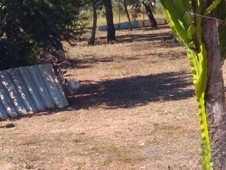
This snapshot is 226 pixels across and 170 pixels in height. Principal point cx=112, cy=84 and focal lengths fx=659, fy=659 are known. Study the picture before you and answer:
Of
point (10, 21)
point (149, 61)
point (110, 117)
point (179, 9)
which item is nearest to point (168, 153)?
point (110, 117)

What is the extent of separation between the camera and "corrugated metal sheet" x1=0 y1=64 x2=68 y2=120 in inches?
426

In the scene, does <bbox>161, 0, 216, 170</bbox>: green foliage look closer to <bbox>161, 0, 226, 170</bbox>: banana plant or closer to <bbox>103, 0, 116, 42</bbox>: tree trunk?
<bbox>161, 0, 226, 170</bbox>: banana plant

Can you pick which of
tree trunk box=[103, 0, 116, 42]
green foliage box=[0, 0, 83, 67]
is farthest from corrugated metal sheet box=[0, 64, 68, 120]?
tree trunk box=[103, 0, 116, 42]

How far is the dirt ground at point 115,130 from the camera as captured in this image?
7.09 meters

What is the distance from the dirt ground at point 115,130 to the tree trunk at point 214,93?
1427 mm

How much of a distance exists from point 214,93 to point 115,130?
16.9 ft

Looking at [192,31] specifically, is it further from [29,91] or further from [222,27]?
[29,91]

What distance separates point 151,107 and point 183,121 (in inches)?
66.6

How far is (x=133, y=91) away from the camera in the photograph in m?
13.3

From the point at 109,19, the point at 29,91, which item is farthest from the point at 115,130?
the point at 109,19

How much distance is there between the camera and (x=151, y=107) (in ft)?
35.6

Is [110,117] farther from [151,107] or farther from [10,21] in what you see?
[10,21]

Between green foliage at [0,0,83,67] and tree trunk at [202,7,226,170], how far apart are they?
867 cm

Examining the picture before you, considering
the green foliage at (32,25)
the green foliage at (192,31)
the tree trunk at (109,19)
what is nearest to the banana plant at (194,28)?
the green foliage at (192,31)
